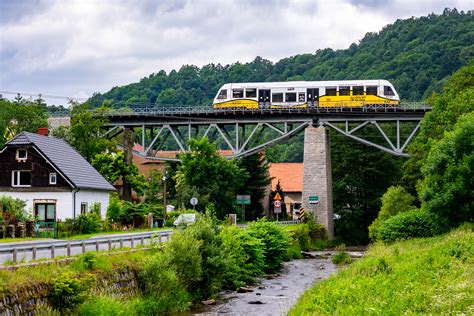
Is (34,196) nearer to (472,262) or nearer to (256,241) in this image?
(256,241)

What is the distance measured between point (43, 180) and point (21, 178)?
1784 mm

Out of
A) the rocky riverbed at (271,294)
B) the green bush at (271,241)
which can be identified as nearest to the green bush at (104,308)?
the rocky riverbed at (271,294)

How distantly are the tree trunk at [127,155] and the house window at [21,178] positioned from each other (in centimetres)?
1869

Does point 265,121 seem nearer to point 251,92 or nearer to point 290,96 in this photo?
point 251,92

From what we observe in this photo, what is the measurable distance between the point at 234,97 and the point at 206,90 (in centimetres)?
7560

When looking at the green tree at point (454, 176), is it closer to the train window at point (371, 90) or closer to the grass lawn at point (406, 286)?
the grass lawn at point (406, 286)

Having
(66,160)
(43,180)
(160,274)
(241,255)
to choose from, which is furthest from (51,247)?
(66,160)

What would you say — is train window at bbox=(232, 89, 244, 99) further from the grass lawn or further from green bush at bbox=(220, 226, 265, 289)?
the grass lawn

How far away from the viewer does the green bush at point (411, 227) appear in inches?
1459

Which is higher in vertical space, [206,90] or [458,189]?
[206,90]

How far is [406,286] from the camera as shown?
2083 centimetres

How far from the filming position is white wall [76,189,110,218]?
43375 mm

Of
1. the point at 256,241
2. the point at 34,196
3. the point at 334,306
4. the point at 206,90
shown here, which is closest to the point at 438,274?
the point at 334,306

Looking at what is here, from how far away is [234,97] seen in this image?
64.8 meters
